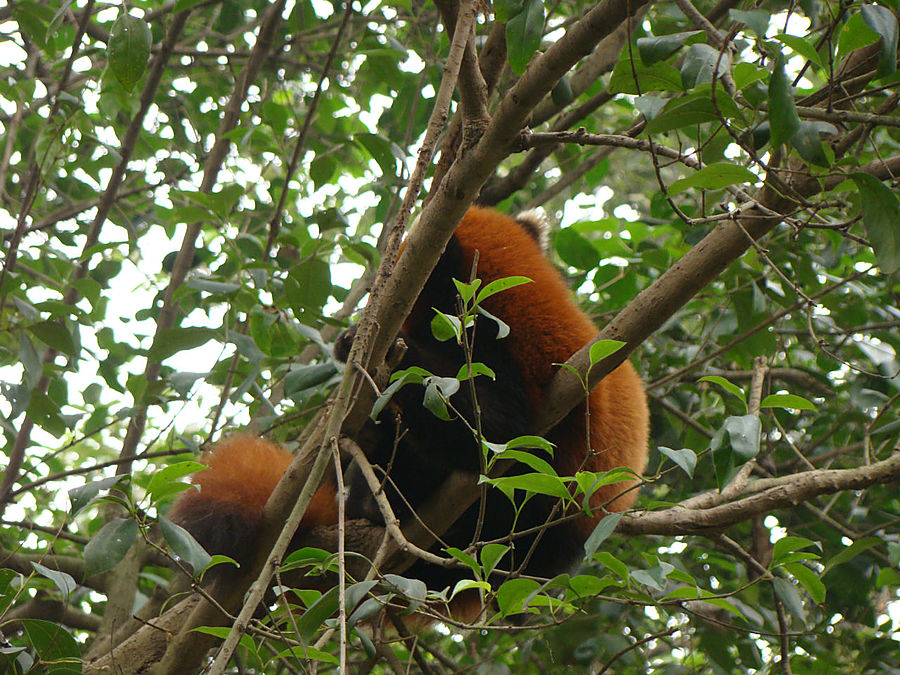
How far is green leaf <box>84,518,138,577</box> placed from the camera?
165 centimetres

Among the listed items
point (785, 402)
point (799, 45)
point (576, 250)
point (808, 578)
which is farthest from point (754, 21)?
point (576, 250)

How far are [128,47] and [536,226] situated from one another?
1.86m

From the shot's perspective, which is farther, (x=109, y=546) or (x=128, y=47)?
(x=128, y=47)

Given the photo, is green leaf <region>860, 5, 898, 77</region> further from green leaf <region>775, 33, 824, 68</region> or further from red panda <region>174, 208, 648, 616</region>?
red panda <region>174, 208, 648, 616</region>

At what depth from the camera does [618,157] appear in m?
6.34

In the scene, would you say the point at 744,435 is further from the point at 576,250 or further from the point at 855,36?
the point at 576,250

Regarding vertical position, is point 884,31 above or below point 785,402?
above

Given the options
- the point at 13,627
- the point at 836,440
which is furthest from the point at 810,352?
the point at 13,627

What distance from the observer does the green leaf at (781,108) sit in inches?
51.7

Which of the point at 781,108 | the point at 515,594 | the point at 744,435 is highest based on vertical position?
the point at 781,108

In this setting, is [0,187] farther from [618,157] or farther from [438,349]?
[618,157]

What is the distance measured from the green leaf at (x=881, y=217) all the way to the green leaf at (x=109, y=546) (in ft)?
5.21

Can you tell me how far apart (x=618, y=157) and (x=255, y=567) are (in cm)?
494

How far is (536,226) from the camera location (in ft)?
11.0
